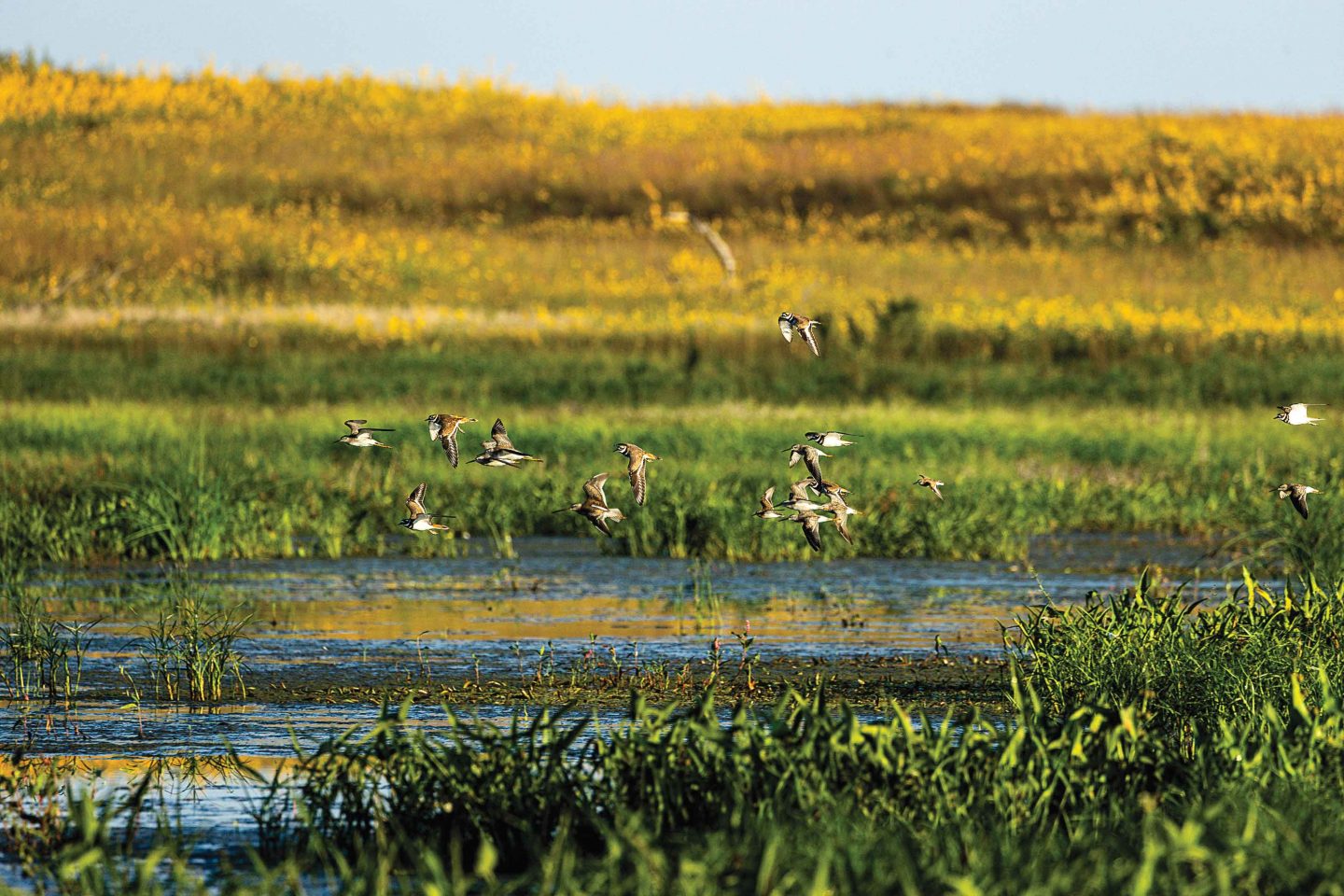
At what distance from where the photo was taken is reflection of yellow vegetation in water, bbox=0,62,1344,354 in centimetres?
3909

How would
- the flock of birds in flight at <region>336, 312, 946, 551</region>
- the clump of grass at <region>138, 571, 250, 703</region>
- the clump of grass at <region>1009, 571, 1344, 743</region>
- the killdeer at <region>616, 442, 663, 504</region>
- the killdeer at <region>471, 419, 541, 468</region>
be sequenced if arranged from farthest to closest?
the clump of grass at <region>138, 571, 250, 703</region> → the clump of grass at <region>1009, 571, 1344, 743</region> → the killdeer at <region>616, 442, 663, 504</region> → the flock of birds in flight at <region>336, 312, 946, 551</region> → the killdeer at <region>471, 419, 541, 468</region>

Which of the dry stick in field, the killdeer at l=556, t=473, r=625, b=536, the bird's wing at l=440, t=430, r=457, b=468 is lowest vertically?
the killdeer at l=556, t=473, r=625, b=536

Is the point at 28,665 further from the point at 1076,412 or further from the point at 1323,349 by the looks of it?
the point at 1323,349

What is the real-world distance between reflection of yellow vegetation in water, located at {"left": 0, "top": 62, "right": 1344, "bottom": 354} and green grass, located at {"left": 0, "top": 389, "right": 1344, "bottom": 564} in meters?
8.27

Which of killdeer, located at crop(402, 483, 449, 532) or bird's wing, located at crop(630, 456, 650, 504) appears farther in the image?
killdeer, located at crop(402, 483, 449, 532)

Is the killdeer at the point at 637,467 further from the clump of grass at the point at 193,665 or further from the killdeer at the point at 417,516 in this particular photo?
the clump of grass at the point at 193,665

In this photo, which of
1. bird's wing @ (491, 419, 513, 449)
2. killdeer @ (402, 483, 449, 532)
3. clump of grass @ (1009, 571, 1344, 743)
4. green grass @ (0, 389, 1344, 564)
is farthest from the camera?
green grass @ (0, 389, 1344, 564)

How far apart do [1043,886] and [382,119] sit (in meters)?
50.4

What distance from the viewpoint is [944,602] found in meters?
14.4

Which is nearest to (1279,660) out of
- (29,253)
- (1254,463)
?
(1254,463)

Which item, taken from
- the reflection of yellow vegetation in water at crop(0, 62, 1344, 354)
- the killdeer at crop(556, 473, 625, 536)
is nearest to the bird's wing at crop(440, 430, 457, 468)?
the killdeer at crop(556, 473, 625, 536)

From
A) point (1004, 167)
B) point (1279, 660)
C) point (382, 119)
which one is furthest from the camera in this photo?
point (382, 119)

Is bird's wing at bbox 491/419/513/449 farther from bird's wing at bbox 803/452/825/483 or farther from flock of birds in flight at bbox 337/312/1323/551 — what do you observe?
bird's wing at bbox 803/452/825/483

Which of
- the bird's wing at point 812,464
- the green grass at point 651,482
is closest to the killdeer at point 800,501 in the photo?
the bird's wing at point 812,464
